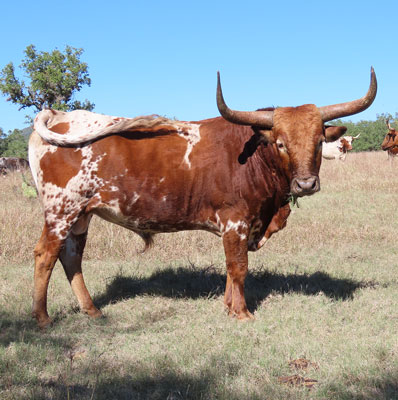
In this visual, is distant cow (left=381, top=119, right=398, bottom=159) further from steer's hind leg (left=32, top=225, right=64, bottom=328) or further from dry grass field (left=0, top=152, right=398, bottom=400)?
steer's hind leg (left=32, top=225, right=64, bottom=328)

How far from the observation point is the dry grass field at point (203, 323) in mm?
3162

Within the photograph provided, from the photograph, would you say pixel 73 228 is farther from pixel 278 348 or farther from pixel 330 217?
pixel 330 217

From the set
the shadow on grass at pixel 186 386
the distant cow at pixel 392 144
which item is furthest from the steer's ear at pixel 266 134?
the distant cow at pixel 392 144

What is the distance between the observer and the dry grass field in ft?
10.4

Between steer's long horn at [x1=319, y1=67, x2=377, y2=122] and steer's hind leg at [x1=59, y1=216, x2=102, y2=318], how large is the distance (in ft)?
8.21

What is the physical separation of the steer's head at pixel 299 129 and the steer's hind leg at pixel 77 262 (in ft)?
6.27

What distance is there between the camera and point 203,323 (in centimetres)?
443

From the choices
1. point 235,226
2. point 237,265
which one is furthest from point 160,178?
point 237,265

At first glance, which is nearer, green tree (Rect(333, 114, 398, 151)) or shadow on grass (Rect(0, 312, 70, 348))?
shadow on grass (Rect(0, 312, 70, 348))

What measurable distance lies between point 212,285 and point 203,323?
1308 mm

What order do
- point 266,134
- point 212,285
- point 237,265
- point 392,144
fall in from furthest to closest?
point 392,144, point 212,285, point 237,265, point 266,134

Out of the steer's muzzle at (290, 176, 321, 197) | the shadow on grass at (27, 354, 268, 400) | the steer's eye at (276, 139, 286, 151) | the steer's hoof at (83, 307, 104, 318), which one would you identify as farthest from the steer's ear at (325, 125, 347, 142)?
the steer's hoof at (83, 307, 104, 318)

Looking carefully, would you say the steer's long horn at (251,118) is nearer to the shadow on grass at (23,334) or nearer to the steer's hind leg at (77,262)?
the steer's hind leg at (77,262)

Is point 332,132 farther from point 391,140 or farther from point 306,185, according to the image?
point 391,140
